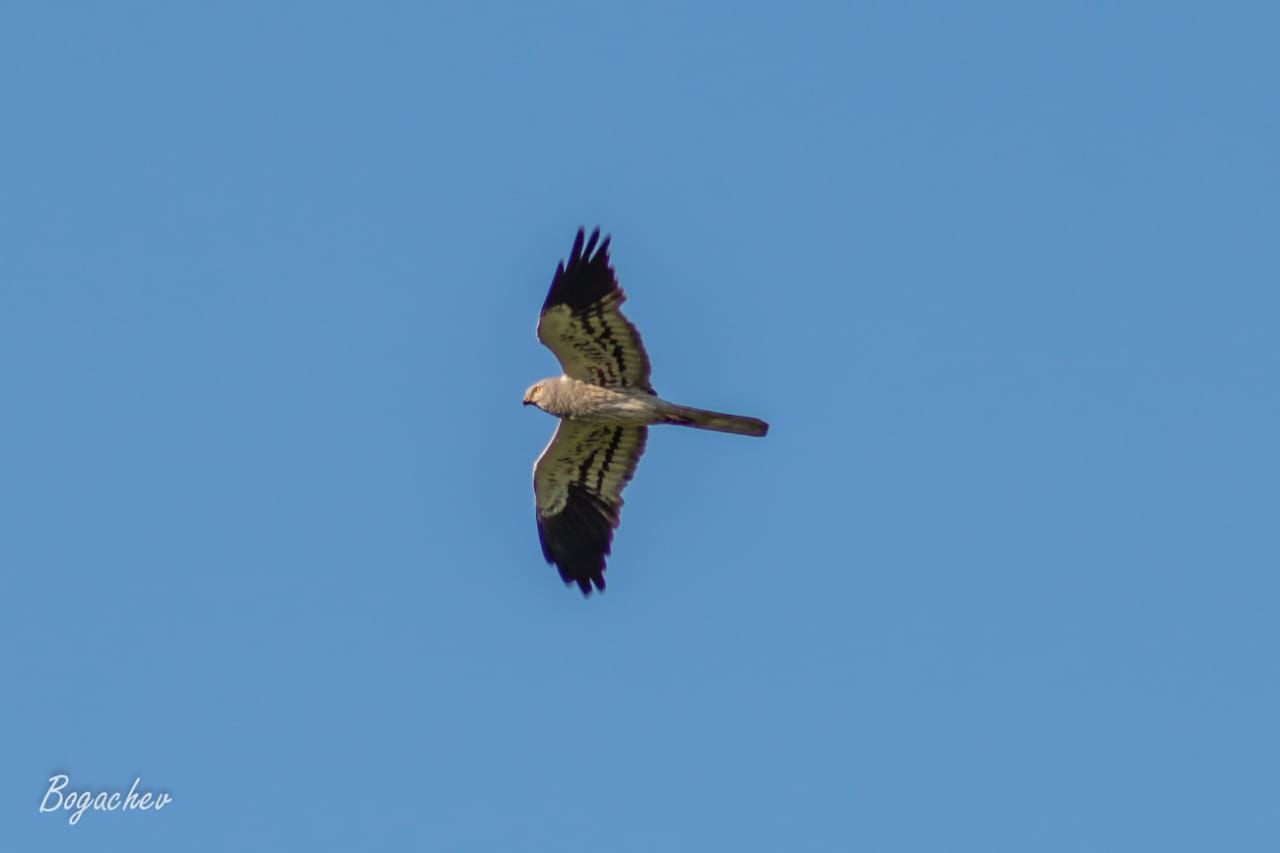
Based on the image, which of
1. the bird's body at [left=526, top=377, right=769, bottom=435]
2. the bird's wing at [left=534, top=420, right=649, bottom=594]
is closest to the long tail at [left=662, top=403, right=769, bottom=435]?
the bird's body at [left=526, top=377, right=769, bottom=435]

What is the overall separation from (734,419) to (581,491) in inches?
89.9

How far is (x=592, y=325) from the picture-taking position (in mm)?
18844

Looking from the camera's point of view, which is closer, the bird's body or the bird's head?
the bird's body

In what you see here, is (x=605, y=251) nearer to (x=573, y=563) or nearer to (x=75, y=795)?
(x=573, y=563)

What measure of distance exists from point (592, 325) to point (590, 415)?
1.01 metres

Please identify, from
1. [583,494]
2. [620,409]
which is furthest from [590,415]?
[583,494]

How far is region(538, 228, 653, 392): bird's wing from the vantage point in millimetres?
18703

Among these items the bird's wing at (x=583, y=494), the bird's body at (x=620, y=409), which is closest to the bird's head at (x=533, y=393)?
the bird's body at (x=620, y=409)

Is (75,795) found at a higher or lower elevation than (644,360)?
lower

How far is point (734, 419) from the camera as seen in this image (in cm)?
1875

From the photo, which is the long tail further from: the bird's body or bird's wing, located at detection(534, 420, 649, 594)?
bird's wing, located at detection(534, 420, 649, 594)

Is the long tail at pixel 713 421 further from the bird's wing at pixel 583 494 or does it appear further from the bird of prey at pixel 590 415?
the bird's wing at pixel 583 494

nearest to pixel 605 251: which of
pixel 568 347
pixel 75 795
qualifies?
pixel 568 347

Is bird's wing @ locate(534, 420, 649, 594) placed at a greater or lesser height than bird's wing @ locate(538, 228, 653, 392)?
lesser
